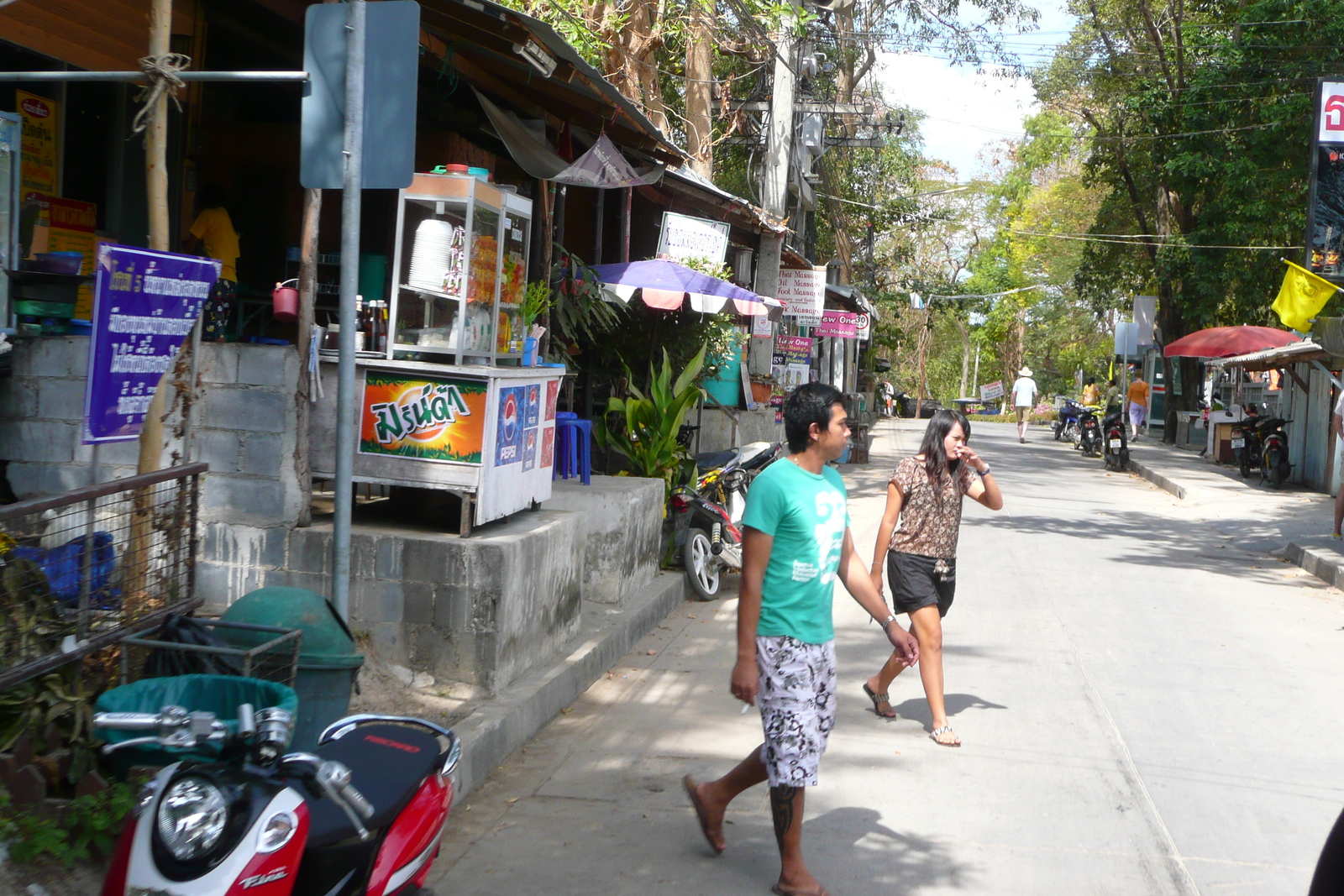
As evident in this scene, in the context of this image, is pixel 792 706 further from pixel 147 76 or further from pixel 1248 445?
pixel 1248 445

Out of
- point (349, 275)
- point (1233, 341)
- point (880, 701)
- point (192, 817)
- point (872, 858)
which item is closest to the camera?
point (192, 817)

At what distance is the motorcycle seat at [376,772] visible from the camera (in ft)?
9.45

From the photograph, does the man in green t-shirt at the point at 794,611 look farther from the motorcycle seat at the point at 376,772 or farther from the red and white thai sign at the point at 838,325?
the red and white thai sign at the point at 838,325

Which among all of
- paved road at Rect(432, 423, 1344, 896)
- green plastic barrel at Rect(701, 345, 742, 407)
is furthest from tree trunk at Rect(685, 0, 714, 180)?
paved road at Rect(432, 423, 1344, 896)

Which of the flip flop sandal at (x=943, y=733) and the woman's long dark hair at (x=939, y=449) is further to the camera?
the woman's long dark hair at (x=939, y=449)

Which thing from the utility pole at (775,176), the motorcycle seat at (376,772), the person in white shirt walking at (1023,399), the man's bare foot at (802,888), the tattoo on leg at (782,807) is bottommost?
the man's bare foot at (802,888)

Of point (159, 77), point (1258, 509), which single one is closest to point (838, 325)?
point (1258, 509)

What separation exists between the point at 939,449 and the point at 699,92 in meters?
11.6

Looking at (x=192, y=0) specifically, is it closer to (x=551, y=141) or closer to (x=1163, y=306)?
(x=551, y=141)

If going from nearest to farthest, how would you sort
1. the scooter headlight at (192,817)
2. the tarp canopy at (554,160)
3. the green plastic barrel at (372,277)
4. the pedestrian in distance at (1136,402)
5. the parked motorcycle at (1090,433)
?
the scooter headlight at (192,817) < the tarp canopy at (554,160) < the green plastic barrel at (372,277) < the parked motorcycle at (1090,433) < the pedestrian in distance at (1136,402)

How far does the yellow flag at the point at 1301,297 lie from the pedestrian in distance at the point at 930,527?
28.8 feet

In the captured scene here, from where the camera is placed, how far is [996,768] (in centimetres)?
534

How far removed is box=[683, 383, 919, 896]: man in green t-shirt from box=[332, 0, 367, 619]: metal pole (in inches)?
59.1

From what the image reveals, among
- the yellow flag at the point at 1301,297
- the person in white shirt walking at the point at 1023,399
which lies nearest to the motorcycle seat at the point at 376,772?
the yellow flag at the point at 1301,297
